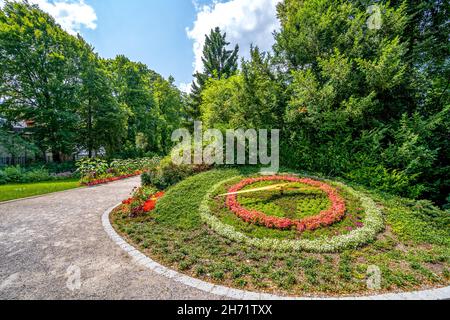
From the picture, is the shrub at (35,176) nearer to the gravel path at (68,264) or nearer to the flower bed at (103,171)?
the flower bed at (103,171)

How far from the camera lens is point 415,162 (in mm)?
6973

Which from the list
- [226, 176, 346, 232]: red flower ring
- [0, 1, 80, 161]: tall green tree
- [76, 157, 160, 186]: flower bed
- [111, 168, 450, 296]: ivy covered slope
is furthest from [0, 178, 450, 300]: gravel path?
[0, 1, 80, 161]: tall green tree

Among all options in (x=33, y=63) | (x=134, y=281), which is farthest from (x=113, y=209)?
(x=33, y=63)

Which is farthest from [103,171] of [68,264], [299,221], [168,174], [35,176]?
[299,221]

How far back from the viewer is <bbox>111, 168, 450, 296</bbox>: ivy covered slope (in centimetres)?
326

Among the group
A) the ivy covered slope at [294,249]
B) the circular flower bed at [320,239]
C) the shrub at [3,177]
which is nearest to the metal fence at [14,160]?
the shrub at [3,177]

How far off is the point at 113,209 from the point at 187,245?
156 inches

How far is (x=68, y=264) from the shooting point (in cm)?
366

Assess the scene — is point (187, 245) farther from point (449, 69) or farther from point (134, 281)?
point (449, 69)

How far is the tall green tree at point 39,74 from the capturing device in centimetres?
1500

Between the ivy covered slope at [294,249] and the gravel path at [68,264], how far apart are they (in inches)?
20.8

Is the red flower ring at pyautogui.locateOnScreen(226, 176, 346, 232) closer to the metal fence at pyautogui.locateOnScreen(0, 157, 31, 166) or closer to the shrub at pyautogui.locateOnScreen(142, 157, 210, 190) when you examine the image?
the shrub at pyautogui.locateOnScreen(142, 157, 210, 190)

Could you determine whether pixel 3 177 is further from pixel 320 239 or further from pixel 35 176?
pixel 320 239

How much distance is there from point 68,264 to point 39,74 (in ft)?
65.5
